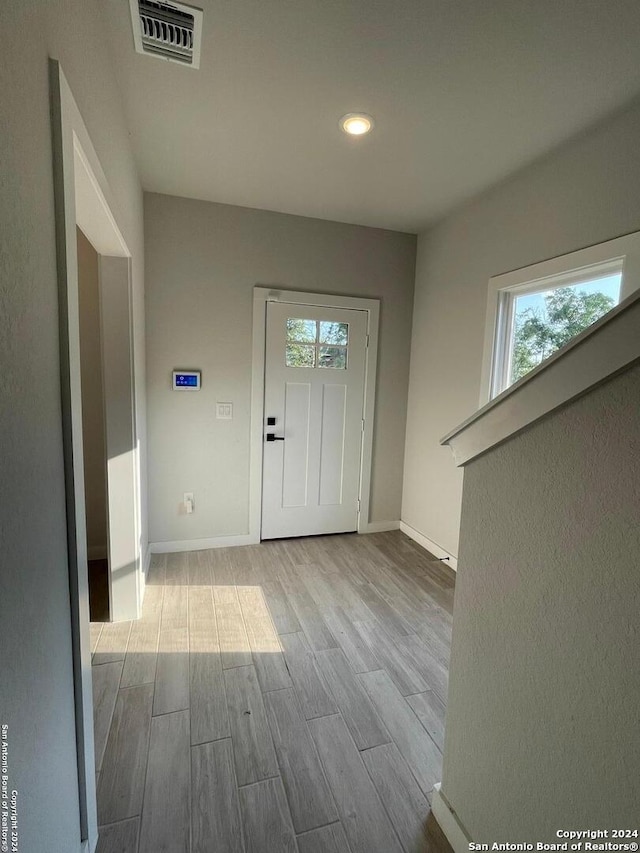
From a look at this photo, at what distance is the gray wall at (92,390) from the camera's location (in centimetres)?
302

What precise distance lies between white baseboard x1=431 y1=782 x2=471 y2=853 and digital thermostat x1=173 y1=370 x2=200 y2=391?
8.79ft

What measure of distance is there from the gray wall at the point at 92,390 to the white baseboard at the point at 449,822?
2574 millimetres

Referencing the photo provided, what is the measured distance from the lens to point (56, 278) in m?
0.96

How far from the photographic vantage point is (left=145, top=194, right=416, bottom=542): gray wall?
9.88 feet

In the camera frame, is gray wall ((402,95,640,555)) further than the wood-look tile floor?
Yes

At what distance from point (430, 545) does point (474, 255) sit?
2263 mm

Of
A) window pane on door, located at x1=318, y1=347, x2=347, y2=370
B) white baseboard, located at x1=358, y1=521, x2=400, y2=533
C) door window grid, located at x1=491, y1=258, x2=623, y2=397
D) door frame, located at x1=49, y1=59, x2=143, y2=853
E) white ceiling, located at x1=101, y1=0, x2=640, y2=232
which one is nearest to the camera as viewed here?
door frame, located at x1=49, y1=59, x2=143, y2=853

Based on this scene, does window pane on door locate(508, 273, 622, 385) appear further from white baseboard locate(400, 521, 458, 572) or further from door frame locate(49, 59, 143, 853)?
door frame locate(49, 59, 143, 853)

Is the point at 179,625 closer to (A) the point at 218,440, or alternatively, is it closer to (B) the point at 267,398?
(A) the point at 218,440

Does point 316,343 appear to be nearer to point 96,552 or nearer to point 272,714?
point 96,552

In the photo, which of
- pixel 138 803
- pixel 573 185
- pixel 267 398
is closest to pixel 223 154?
pixel 267 398

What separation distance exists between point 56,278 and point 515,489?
124 cm

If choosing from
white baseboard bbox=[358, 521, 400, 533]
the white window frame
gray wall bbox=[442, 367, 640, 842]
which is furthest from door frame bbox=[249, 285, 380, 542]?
gray wall bbox=[442, 367, 640, 842]

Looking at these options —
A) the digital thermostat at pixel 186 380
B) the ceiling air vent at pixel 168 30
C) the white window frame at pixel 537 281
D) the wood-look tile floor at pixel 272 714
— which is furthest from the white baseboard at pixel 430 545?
the ceiling air vent at pixel 168 30
